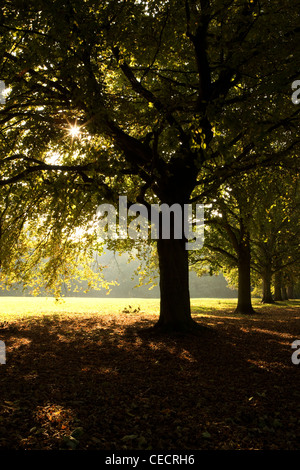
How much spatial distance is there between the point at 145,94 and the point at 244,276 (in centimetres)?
1349

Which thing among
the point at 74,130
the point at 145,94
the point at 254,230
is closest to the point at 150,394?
the point at 74,130

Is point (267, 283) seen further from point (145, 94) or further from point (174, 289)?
point (145, 94)

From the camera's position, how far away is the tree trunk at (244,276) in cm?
1839

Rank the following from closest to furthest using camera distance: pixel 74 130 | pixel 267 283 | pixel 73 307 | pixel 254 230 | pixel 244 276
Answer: pixel 74 130 < pixel 254 230 < pixel 244 276 < pixel 73 307 < pixel 267 283

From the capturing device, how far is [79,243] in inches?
436

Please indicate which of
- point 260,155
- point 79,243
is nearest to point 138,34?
point 260,155

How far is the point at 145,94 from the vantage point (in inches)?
334

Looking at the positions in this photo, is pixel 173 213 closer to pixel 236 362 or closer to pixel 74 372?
pixel 236 362

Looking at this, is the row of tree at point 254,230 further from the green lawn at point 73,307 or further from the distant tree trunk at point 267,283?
the green lawn at point 73,307

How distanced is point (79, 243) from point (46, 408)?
6968 millimetres

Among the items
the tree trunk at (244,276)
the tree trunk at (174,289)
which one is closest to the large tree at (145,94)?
the tree trunk at (174,289)

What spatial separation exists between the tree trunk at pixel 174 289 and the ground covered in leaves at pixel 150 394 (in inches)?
24.5

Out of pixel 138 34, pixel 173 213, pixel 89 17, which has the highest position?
pixel 138 34

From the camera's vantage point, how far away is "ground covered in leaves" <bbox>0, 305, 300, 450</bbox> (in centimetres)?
Answer: 385
